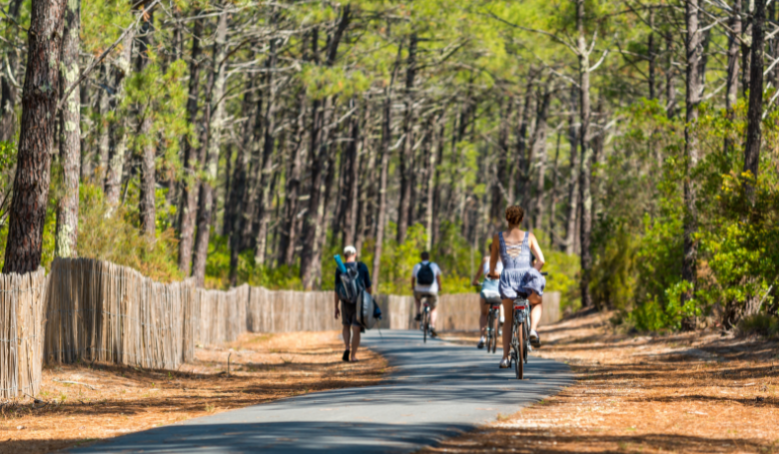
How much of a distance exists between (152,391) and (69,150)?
498 cm

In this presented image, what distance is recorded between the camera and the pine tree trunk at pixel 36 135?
10500mm

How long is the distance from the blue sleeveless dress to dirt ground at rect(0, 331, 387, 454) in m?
2.13

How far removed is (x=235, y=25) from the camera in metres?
27.5

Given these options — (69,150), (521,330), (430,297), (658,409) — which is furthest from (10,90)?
(658,409)

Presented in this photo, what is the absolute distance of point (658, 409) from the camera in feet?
26.4

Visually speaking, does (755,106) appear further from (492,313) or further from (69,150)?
(69,150)

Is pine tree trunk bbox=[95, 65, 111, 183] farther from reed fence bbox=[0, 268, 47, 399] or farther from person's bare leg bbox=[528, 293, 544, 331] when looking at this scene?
person's bare leg bbox=[528, 293, 544, 331]

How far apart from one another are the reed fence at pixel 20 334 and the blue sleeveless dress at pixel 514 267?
16.3 ft

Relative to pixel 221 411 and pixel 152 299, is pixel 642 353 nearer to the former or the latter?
pixel 152 299

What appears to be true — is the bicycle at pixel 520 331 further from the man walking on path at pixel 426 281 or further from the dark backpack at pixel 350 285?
the man walking on path at pixel 426 281

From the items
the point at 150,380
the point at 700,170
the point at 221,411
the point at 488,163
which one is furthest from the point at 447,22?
the point at 488,163

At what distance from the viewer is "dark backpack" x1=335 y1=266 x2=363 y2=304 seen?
1455 centimetres

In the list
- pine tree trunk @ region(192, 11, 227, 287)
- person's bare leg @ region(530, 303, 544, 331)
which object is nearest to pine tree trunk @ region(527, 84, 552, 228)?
pine tree trunk @ region(192, 11, 227, 287)

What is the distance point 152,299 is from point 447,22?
26816 mm
